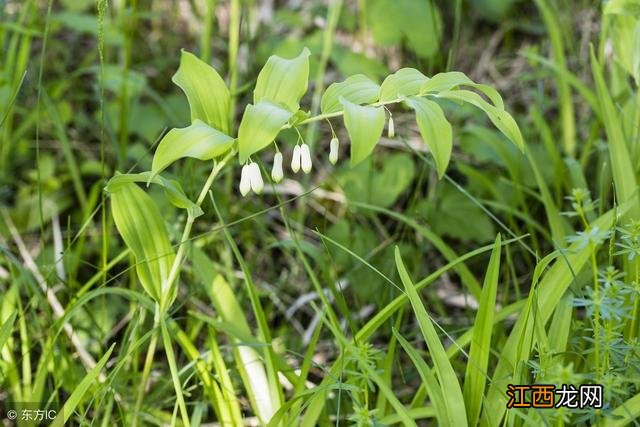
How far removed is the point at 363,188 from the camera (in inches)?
90.3

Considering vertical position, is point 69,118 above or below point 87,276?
above

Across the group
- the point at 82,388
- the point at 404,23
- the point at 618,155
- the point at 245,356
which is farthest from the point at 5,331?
the point at 404,23

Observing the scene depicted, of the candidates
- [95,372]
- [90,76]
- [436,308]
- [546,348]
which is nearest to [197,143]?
[95,372]

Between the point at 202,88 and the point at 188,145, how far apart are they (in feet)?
0.55

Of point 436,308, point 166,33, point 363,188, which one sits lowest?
point 436,308

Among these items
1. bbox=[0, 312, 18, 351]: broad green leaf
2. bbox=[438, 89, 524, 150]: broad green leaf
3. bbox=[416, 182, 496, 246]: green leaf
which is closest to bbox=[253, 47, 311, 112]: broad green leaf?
bbox=[438, 89, 524, 150]: broad green leaf

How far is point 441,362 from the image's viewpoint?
48.9 inches

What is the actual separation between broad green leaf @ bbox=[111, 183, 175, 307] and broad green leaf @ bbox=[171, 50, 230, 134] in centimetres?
19

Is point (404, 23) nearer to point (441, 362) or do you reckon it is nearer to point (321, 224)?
point (321, 224)

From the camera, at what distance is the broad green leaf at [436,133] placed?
107 cm

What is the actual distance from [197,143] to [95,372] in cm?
41

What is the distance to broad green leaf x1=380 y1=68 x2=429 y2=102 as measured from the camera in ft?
3.84

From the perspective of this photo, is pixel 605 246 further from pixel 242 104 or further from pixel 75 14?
pixel 75 14

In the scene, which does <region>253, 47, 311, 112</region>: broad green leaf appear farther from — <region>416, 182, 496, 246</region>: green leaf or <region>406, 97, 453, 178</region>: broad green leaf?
<region>416, 182, 496, 246</region>: green leaf
